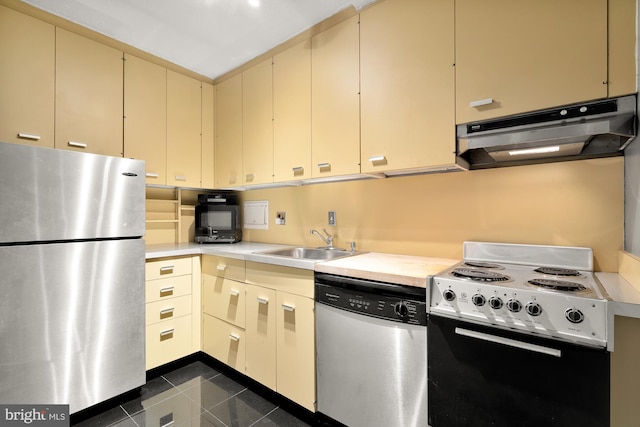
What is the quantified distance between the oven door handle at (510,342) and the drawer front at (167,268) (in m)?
1.96

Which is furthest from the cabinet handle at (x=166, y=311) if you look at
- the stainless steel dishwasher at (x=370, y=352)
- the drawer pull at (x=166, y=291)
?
the stainless steel dishwasher at (x=370, y=352)

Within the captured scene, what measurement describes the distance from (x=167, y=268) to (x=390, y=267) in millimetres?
1664

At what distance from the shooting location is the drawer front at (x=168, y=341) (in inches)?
80.4

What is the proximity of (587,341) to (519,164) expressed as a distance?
0.92m

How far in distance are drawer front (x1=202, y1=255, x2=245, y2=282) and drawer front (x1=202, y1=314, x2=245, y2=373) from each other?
0.36 meters

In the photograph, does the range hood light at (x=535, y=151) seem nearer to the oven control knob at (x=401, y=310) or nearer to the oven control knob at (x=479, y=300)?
the oven control knob at (x=479, y=300)

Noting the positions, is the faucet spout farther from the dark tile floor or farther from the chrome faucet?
the dark tile floor

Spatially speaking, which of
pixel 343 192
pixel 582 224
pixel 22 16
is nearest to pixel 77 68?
pixel 22 16

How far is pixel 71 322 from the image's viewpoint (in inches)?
64.1

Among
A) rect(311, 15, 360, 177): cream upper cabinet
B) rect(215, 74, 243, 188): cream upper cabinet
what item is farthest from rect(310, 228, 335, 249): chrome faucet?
rect(215, 74, 243, 188): cream upper cabinet

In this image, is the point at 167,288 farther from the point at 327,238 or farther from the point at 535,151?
the point at 535,151

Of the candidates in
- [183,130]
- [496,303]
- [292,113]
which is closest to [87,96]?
[183,130]

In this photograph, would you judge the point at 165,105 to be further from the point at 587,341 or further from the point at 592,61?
the point at 587,341

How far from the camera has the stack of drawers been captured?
80.3 inches
